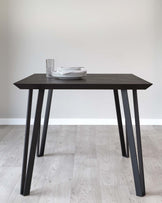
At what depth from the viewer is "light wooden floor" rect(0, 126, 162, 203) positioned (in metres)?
1.73

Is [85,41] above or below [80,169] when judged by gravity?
above

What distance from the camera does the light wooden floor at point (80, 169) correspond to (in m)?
1.73

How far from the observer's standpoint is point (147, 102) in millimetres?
3473

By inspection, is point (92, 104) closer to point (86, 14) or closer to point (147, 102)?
point (147, 102)

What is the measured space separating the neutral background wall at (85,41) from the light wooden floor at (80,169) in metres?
0.52

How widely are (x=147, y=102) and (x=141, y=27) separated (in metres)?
0.87

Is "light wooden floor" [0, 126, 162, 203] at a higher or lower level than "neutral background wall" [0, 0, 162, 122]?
lower

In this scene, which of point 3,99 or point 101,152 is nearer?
point 101,152

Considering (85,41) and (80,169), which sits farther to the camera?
(85,41)

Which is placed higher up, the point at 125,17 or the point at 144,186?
the point at 125,17

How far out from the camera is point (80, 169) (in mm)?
2137

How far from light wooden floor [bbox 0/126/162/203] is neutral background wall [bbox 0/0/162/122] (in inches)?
20.3

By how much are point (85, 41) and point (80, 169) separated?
1.71 meters

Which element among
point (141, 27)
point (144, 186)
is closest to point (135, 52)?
point (141, 27)
